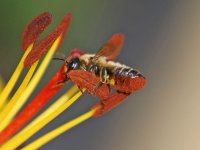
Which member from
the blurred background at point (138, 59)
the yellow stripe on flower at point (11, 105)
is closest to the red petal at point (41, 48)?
the yellow stripe on flower at point (11, 105)

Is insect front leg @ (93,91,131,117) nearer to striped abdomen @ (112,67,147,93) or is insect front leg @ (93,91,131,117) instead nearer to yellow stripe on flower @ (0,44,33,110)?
striped abdomen @ (112,67,147,93)

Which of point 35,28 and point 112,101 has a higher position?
point 35,28

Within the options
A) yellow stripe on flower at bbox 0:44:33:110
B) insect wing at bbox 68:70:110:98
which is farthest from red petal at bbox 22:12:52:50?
insect wing at bbox 68:70:110:98

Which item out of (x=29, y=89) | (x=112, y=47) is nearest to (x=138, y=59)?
(x=112, y=47)

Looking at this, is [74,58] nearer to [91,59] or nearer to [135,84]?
[91,59]

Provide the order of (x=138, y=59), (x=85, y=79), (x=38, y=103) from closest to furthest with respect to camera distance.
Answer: (x=85, y=79) → (x=38, y=103) → (x=138, y=59)

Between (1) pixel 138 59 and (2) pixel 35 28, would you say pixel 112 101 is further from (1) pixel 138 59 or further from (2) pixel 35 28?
(1) pixel 138 59

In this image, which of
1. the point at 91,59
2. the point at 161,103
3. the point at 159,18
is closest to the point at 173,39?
the point at 159,18
